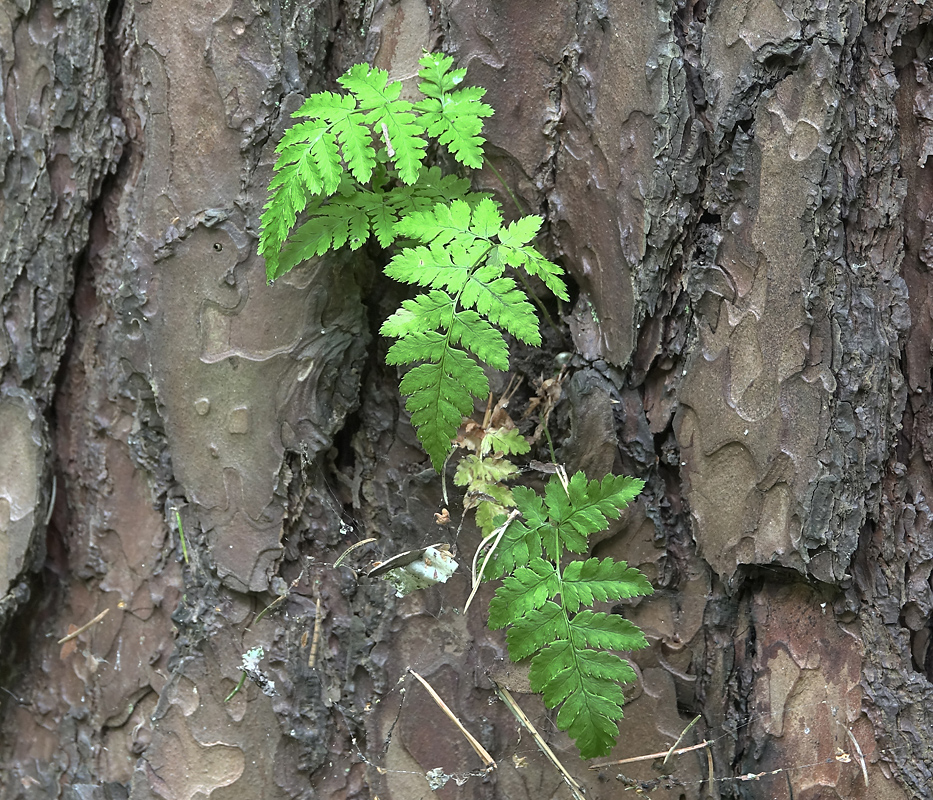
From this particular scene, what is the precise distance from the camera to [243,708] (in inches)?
76.3

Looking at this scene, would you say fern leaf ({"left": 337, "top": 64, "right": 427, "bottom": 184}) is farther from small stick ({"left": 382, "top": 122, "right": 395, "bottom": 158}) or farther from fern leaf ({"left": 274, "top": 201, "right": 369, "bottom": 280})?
fern leaf ({"left": 274, "top": 201, "right": 369, "bottom": 280})

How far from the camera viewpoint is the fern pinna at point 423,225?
1711 mm

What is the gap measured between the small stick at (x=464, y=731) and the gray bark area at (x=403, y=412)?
25mm

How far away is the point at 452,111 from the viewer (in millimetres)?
1814

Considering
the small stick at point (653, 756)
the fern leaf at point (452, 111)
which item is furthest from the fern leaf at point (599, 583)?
the fern leaf at point (452, 111)

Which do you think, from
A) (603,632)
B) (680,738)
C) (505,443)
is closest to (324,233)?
(505,443)

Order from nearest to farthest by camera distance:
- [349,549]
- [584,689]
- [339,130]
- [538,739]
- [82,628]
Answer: [584,689] < [339,130] < [538,739] < [349,549] < [82,628]

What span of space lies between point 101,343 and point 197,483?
1.61ft

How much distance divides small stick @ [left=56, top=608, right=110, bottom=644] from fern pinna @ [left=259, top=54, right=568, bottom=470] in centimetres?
111

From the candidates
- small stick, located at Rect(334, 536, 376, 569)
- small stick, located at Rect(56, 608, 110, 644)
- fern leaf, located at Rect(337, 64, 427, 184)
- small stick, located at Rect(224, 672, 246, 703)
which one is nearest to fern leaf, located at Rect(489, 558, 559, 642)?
small stick, located at Rect(334, 536, 376, 569)

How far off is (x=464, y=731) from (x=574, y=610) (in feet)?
1.57

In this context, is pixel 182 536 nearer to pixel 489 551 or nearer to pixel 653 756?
pixel 489 551

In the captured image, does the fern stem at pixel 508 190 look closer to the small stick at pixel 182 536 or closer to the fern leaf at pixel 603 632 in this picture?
the fern leaf at pixel 603 632

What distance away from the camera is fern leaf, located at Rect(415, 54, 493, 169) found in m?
1.81
